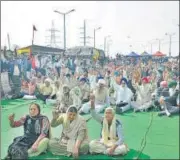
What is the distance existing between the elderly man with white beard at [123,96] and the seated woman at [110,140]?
3.47 metres

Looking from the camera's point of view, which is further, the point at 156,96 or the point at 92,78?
the point at 92,78

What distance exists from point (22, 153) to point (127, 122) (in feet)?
10.1

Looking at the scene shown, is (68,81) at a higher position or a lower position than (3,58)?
lower

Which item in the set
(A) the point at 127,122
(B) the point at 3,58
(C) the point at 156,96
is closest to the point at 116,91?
(C) the point at 156,96

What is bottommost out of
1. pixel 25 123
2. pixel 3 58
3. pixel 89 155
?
pixel 89 155

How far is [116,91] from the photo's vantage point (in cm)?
896

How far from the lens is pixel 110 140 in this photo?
4.60 meters

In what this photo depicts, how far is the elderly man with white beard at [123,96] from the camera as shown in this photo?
8.28 m

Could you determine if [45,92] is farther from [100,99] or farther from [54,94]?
[100,99]

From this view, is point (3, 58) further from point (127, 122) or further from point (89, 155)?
point (89, 155)

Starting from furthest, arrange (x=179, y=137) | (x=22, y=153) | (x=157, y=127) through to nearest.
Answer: (x=157, y=127), (x=179, y=137), (x=22, y=153)

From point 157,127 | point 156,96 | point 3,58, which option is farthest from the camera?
point 3,58

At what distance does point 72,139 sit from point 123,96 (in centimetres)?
423

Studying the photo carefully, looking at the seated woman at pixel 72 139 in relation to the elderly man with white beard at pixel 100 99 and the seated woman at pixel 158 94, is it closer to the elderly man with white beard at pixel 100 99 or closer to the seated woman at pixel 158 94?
the elderly man with white beard at pixel 100 99
